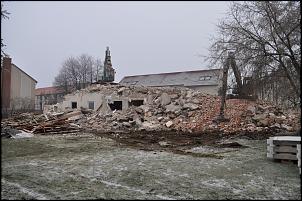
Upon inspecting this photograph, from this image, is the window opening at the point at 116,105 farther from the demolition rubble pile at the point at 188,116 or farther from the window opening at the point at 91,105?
the window opening at the point at 91,105

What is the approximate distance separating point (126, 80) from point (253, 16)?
39870 millimetres

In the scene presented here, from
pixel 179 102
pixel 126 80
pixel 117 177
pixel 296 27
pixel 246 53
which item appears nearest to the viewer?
pixel 117 177

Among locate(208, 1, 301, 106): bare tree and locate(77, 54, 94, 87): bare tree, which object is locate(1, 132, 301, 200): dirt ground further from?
locate(77, 54, 94, 87): bare tree

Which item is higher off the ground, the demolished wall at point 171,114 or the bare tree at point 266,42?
the bare tree at point 266,42

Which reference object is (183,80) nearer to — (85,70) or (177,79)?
(177,79)

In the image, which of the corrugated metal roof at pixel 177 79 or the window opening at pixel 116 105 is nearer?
the window opening at pixel 116 105

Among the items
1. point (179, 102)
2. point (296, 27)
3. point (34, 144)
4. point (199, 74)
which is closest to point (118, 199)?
point (34, 144)

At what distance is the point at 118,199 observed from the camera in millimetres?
5461

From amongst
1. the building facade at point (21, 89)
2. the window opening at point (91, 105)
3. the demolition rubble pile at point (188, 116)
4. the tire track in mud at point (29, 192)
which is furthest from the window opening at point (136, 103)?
the building facade at point (21, 89)

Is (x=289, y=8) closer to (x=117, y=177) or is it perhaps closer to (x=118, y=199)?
(x=117, y=177)

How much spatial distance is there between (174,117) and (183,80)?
84.4ft

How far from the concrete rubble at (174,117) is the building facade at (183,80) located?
1670 cm

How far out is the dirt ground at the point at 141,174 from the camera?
230 inches

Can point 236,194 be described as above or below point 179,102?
below
